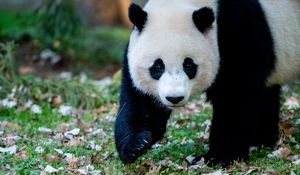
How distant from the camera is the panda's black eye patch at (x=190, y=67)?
6.37 metres

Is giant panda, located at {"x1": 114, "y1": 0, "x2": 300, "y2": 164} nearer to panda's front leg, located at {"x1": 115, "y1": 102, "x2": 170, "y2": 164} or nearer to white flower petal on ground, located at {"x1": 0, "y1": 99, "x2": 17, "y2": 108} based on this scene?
panda's front leg, located at {"x1": 115, "y1": 102, "x2": 170, "y2": 164}

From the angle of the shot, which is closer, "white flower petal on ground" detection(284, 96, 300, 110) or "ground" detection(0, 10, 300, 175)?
"ground" detection(0, 10, 300, 175)

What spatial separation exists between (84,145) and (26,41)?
26.5ft

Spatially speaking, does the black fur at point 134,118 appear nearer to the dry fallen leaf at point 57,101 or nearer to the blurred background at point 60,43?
the dry fallen leaf at point 57,101

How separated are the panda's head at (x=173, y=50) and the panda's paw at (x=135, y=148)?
435mm

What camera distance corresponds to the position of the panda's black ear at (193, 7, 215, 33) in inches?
251

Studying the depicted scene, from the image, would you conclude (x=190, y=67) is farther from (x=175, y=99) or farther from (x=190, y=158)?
(x=190, y=158)

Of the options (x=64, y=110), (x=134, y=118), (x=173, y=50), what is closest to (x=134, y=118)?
(x=134, y=118)

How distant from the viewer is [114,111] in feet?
32.9

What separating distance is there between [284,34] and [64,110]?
12.4ft

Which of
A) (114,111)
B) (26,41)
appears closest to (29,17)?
(26,41)

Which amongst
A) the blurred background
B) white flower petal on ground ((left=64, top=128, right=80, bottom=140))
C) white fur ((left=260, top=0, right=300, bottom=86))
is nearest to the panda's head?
white fur ((left=260, top=0, right=300, bottom=86))

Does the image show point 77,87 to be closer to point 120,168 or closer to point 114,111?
point 114,111

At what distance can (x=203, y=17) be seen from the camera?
6.43m
